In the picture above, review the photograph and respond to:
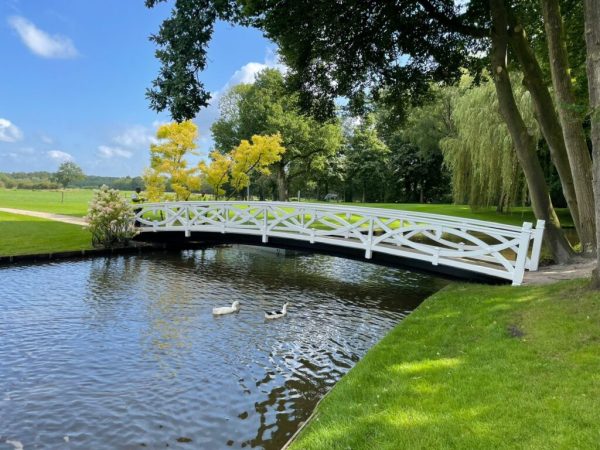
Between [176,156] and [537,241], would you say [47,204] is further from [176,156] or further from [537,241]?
[537,241]

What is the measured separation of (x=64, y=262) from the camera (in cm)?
1375

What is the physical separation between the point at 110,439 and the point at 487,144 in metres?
20.5

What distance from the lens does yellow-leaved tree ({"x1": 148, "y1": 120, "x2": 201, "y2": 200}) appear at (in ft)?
74.6

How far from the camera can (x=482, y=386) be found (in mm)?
4066

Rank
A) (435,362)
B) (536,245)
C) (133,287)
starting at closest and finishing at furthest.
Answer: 1. (435,362)
2. (536,245)
3. (133,287)

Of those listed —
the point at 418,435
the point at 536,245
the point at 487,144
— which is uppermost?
the point at 487,144

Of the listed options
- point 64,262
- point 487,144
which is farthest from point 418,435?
point 487,144

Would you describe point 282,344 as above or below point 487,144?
below

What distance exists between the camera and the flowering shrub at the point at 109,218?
15484 mm

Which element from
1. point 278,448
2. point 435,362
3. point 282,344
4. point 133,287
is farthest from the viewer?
point 133,287

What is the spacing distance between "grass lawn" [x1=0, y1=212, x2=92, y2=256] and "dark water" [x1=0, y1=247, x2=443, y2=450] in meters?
1.63

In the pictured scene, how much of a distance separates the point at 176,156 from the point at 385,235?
15616 millimetres

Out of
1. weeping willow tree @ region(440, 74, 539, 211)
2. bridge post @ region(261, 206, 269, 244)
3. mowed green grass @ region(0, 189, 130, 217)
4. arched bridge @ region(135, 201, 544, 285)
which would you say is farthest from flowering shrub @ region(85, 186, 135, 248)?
weeping willow tree @ region(440, 74, 539, 211)

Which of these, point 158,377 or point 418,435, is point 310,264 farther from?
point 418,435
